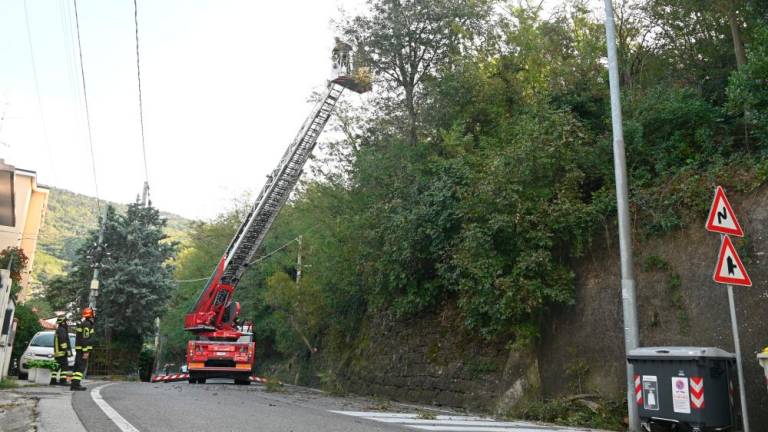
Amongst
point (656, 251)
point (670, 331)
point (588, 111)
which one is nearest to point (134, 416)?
point (670, 331)

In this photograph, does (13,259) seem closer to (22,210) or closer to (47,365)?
(47,365)

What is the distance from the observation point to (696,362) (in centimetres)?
698

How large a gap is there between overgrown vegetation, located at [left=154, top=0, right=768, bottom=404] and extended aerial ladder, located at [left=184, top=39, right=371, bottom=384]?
128 cm

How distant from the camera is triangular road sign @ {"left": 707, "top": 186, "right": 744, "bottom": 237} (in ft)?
24.3

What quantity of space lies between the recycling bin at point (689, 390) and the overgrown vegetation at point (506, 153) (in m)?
2.31

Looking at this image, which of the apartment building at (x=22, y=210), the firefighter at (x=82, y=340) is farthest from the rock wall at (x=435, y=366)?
the apartment building at (x=22, y=210)

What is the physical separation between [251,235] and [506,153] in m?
10.6

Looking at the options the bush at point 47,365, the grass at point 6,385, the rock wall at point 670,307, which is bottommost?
the grass at point 6,385

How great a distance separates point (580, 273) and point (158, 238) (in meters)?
19.1

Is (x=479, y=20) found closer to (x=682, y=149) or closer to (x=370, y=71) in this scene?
(x=370, y=71)

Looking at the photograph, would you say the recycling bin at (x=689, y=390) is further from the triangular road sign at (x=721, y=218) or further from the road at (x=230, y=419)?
the triangular road sign at (x=721, y=218)

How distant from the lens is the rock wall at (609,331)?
8.66m

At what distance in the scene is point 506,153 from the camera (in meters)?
11.9

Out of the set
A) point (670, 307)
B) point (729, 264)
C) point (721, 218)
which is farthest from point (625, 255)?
point (729, 264)
